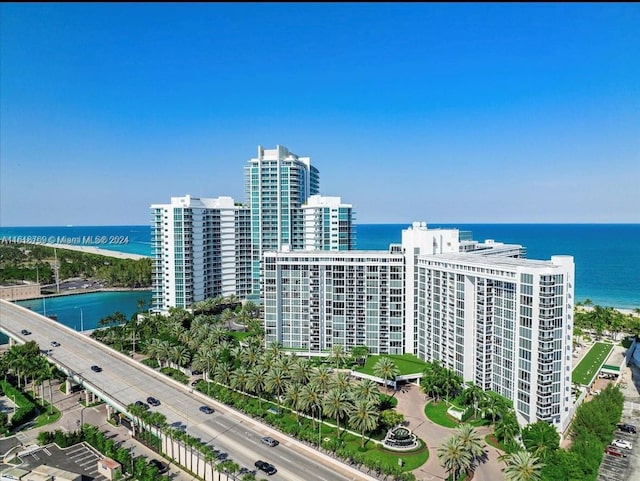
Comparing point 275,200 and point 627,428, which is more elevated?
point 275,200

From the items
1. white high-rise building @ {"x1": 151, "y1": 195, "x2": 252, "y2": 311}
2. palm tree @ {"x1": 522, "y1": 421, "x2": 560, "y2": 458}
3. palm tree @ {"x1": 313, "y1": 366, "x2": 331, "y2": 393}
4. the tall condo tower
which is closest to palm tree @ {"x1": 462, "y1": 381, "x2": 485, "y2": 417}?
palm tree @ {"x1": 522, "y1": 421, "x2": 560, "y2": 458}

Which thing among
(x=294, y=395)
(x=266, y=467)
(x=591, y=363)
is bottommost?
(x=591, y=363)

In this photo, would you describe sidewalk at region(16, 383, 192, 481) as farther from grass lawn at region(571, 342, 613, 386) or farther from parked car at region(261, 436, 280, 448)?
grass lawn at region(571, 342, 613, 386)

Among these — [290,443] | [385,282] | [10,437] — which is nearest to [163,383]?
[10,437]

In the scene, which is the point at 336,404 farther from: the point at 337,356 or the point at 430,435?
the point at 337,356

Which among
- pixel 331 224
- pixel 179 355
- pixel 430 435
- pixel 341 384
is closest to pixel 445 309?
pixel 430 435

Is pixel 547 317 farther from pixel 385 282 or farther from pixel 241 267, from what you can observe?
pixel 241 267

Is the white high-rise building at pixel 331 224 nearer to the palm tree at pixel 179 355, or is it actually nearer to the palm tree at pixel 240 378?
the palm tree at pixel 179 355
